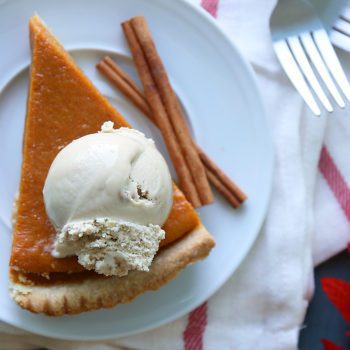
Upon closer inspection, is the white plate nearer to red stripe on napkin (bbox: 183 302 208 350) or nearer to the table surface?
red stripe on napkin (bbox: 183 302 208 350)

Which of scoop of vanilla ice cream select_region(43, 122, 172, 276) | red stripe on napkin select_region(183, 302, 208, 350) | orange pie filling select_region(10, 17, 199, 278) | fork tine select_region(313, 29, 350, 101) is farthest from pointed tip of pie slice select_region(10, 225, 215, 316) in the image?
fork tine select_region(313, 29, 350, 101)

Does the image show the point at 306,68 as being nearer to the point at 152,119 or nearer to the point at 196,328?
the point at 152,119

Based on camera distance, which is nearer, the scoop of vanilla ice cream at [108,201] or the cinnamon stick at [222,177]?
the scoop of vanilla ice cream at [108,201]

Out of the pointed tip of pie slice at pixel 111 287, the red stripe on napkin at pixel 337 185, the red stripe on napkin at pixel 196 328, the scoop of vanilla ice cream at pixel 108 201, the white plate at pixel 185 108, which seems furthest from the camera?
the red stripe on napkin at pixel 337 185

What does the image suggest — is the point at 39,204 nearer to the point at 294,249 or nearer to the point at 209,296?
the point at 209,296

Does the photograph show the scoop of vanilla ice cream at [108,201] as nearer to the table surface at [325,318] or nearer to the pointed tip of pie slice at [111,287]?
the pointed tip of pie slice at [111,287]

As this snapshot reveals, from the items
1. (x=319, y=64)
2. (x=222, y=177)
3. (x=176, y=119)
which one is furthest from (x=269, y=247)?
(x=319, y=64)

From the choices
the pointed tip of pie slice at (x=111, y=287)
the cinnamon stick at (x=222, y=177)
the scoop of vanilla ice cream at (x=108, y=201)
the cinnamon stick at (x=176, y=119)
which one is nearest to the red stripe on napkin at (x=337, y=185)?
the cinnamon stick at (x=222, y=177)
